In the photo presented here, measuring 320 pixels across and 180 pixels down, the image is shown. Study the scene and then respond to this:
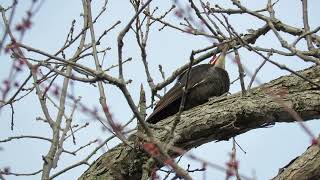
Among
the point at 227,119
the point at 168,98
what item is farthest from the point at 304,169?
the point at 168,98

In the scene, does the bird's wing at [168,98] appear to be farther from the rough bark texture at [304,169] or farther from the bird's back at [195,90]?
the rough bark texture at [304,169]

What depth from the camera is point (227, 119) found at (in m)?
4.24

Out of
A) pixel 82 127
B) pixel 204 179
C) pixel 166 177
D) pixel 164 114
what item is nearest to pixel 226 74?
pixel 164 114

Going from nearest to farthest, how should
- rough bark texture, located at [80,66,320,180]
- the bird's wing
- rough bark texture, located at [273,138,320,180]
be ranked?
rough bark texture, located at [273,138,320,180], rough bark texture, located at [80,66,320,180], the bird's wing

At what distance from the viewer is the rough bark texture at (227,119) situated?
4129mm

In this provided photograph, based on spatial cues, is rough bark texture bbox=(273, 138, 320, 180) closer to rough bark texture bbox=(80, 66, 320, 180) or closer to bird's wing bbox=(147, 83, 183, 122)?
rough bark texture bbox=(80, 66, 320, 180)

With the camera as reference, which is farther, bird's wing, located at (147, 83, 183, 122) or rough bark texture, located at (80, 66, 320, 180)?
bird's wing, located at (147, 83, 183, 122)

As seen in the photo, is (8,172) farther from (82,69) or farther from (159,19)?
(159,19)

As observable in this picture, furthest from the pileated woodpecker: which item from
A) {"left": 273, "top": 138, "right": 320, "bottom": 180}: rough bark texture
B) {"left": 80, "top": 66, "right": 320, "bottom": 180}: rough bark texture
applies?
{"left": 273, "top": 138, "right": 320, "bottom": 180}: rough bark texture

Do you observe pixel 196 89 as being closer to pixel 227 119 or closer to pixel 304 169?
pixel 227 119

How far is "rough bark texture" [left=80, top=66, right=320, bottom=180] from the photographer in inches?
163

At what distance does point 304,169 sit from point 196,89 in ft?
5.51

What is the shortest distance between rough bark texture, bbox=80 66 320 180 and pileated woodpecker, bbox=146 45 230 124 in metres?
0.57

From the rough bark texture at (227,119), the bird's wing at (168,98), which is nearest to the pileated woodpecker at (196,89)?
the bird's wing at (168,98)
